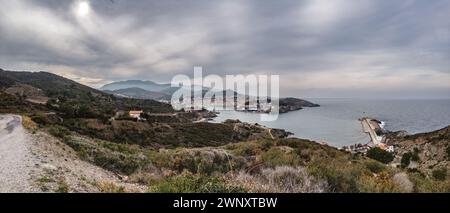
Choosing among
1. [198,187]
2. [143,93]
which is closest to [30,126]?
[198,187]

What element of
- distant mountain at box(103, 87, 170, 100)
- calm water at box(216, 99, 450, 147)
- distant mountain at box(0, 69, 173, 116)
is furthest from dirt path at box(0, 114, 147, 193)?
calm water at box(216, 99, 450, 147)

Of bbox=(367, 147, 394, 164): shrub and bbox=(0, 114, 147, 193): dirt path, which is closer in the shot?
bbox=(0, 114, 147, 193): dirt path

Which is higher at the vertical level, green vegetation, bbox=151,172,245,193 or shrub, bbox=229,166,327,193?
green vegetation, bbox=151,172,245,193

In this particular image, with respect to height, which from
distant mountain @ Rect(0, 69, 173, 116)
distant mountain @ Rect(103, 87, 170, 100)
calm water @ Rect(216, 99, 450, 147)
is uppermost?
distant mountain @ Rect(103, 87, 170, 100)

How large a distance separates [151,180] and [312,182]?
122 inches

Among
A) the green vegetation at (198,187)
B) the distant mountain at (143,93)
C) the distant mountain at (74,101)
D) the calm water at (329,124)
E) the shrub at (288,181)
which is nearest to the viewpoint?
Answer: the green vegetation at (198,187)

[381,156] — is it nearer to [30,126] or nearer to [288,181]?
[30,126]

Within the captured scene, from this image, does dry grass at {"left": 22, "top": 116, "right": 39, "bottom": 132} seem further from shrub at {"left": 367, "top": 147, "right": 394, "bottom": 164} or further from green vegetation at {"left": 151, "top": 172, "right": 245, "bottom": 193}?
shrub at {"left": 367, "top": 147, "right": 394, "bottom": 164}

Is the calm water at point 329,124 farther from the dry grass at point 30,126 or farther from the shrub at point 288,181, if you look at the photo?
the shrub at point 288,181

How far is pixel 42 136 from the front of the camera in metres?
12.6

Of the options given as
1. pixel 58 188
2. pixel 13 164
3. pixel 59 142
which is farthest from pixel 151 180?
pixel 59 142

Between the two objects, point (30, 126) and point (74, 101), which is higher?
point (30, 126)

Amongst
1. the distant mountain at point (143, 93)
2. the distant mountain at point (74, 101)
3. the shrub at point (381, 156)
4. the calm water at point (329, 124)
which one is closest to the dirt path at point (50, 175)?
the distant mountain at point (143, 93)
